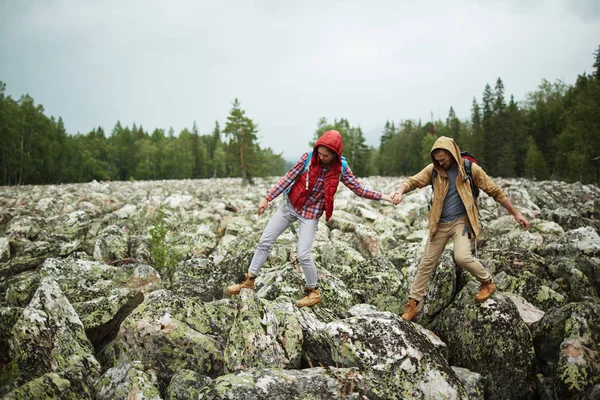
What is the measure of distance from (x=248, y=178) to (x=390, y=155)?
177 feet

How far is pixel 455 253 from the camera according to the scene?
4.46m

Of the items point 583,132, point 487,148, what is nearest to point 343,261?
point 583,132

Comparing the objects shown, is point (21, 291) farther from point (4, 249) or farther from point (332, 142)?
point (332, 142)

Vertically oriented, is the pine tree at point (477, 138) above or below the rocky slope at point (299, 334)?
above

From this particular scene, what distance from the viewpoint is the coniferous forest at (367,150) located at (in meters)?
36.1

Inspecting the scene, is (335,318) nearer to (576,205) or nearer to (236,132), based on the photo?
(576,205)

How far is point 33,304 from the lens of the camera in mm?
4168

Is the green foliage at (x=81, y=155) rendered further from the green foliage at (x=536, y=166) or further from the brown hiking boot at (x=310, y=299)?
the green foliage at (x=536, y=166)

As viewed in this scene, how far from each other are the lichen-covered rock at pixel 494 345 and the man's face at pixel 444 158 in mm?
1746

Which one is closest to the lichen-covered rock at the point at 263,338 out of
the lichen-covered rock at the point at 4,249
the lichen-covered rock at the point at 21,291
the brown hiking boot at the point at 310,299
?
the brown hiking boot at the point at 310,299

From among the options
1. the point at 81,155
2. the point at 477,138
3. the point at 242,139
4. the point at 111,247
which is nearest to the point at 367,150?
the point at 477,138

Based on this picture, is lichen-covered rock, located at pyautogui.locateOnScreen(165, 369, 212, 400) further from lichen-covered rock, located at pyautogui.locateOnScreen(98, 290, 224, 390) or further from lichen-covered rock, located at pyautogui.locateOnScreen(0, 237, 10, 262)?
lichen-covered rock, located at pyautogui.locateOnScreen(0, 237, 10, 262)

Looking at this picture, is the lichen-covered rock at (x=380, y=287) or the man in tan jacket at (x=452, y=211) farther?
the lichen-covered rock at (x=380, y=287)

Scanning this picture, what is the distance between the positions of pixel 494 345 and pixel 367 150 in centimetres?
7216
